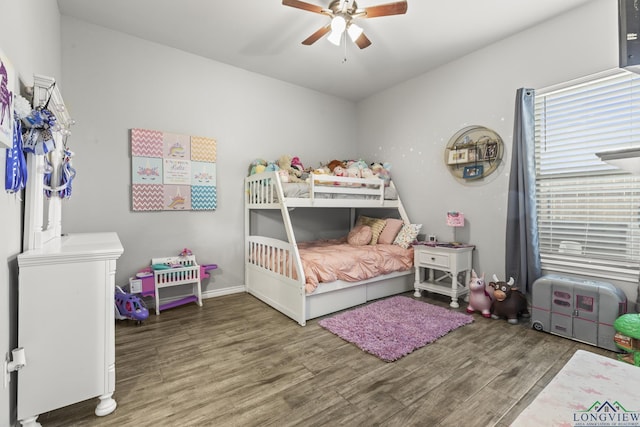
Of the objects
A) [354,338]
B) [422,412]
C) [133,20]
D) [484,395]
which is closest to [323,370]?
[354,338]

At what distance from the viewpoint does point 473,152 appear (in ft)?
10.6

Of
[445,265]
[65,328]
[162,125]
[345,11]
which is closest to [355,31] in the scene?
[345,11]

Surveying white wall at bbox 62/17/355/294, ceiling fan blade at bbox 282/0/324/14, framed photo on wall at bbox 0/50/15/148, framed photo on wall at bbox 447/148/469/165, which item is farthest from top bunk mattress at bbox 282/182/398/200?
framed photo on wall at bbox 0/50/15/148

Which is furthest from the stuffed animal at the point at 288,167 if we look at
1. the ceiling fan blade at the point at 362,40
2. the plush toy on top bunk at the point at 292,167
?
the ceiling fan blade at the point at 362,40

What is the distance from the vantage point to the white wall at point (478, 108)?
2508mm

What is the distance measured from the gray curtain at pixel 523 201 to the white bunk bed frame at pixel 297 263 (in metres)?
1.14

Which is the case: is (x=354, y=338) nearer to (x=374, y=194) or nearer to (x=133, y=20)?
(x=374, y=194)

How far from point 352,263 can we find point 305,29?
2.32 m

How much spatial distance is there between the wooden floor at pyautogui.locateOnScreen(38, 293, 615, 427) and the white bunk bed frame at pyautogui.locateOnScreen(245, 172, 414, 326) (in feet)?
0.99

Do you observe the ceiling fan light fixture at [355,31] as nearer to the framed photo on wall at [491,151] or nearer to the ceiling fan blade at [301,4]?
the ceiling fan blade at [301,4]

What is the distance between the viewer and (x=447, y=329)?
251cm

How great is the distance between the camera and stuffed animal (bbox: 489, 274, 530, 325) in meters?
2.69

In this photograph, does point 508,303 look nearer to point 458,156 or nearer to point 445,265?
point 445,265

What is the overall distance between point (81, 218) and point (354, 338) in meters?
2.70
